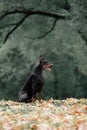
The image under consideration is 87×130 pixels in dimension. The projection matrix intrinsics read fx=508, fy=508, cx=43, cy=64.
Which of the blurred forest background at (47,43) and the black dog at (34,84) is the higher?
the black dog at (34,84)

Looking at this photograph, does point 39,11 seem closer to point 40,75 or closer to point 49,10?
point 49,10

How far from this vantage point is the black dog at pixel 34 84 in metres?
16.7

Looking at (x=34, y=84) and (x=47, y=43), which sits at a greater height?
(x=34, y=84)

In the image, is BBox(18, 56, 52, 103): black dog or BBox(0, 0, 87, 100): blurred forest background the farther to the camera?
BBox(0, 0, 87, 100): blurred forest background

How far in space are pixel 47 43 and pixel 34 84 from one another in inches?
670

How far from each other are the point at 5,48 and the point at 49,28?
460 centimetres

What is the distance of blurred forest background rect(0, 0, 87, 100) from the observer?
26031 millimetres

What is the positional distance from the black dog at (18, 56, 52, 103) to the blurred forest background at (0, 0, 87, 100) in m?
6.59

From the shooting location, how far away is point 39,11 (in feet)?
90.5

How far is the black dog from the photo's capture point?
54.7 ft

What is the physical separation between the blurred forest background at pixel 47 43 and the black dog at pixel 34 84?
6.59 metres

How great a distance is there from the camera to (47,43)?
110ft

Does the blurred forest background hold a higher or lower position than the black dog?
lower

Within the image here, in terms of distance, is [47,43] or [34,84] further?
[47,43]
